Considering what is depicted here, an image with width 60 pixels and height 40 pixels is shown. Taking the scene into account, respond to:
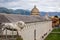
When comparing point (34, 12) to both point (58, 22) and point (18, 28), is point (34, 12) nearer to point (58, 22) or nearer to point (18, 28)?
point (58, 22)

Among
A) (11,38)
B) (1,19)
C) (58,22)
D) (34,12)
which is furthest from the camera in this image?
(58,22)

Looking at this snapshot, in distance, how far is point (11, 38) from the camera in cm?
880

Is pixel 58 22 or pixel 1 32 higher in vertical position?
pixel 1 32

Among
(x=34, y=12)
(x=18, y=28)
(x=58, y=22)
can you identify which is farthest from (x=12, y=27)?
(x=58, y=22)

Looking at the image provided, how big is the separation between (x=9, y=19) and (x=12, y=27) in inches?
69.9

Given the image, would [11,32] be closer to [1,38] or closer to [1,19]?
[1,38]

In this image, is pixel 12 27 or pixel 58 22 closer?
pixel 12 27

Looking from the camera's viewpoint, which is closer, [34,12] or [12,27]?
[12,27]

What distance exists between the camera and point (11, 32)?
30.1 ft

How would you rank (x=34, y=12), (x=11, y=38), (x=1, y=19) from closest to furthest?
(x=11, y=38) → (x=1, y=19) → (x=34, y=12)

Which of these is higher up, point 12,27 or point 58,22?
point 12,27

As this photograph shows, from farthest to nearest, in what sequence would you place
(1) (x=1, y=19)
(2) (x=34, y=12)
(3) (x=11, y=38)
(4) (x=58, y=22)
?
(4) (x=58, y=22)
(2) (x=34, y=12)
(1) (x=1, y=19)
(3) (x=11, y=38)

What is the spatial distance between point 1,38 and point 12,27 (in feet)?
1.83

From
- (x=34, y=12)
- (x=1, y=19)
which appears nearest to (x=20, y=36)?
(x=1, y=19)
